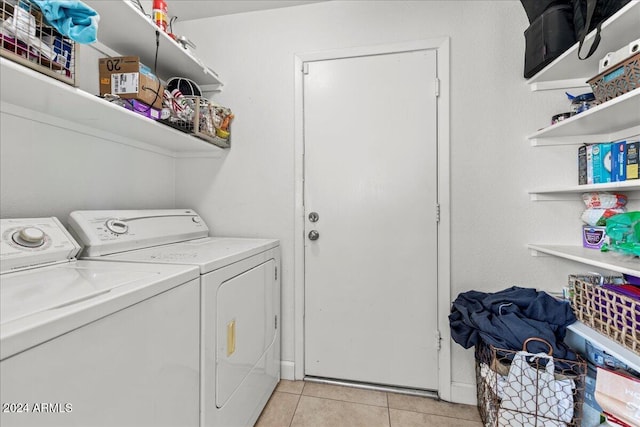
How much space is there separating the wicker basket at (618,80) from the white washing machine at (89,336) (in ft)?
5.85

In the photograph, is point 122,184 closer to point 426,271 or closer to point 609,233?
point 426,271

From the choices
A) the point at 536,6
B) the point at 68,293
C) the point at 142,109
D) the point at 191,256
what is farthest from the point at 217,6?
the point at 68,293

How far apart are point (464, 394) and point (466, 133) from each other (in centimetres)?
158

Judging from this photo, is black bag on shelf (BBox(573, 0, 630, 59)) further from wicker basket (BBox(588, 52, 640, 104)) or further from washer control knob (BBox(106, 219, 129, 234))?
washer control knob (BBox(106, 219, 129, 234))

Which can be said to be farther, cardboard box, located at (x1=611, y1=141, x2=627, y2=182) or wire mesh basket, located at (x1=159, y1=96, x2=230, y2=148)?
wire mesh basket, located at (x1=159, y1=96, x2=230, y2=148)

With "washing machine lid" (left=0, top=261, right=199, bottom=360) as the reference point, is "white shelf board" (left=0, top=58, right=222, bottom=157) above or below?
above

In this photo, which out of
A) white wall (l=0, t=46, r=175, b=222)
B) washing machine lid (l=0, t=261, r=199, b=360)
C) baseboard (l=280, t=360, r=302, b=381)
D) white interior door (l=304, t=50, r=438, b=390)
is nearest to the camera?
washing machine lid (l=0, t=261, r=199, b=360)

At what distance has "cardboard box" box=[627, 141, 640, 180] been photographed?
1.17 m

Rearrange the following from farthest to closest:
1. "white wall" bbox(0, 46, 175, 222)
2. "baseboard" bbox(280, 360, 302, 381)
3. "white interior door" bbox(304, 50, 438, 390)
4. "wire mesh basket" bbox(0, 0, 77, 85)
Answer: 1. "baseboard" bbox(280, 360, 302, 381)
2. "white interior door" bbox(304, 50, 438, 390)
3. "white wall" bbox(0, 46, 175, 222)
4. "wire mesh basket" bbox(0, 0, 77, 85)

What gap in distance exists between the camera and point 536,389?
4.07 ft

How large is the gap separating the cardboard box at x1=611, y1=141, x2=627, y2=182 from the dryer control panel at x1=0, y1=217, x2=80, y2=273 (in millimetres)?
2365

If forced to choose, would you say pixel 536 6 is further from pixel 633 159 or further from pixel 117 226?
pixel 117 226

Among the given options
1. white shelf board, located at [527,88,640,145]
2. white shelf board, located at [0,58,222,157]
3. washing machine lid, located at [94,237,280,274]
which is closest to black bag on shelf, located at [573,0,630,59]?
white shelf board, located at [527,88,640,145]

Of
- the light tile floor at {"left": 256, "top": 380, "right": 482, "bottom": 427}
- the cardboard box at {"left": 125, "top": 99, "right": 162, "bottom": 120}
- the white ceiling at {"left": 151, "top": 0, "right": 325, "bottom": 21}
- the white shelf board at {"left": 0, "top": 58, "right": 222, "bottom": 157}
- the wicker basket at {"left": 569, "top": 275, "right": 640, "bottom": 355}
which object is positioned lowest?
the light tile floor at {"left": 256, "top": 380, "right": 482, "bottom": 427}
